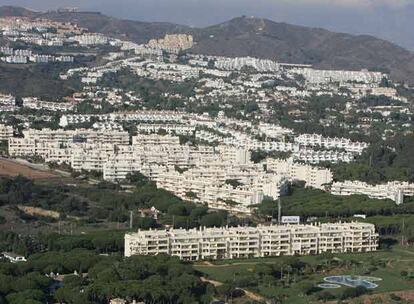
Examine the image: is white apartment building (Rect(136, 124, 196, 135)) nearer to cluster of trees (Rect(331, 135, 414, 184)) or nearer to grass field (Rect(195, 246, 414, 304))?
cluster of trees (Rect(331, 135, 414, 184))

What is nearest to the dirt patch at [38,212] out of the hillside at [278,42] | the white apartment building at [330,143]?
the white apartment building at [330,143]

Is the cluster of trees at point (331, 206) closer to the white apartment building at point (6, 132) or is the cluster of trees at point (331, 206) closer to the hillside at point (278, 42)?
the white apartment building at point (6, 132)

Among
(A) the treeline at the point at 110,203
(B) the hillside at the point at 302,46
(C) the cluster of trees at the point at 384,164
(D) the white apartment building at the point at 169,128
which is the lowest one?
(A) the treeline at the point at 110,203

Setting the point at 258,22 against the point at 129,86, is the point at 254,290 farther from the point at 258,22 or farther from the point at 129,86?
the point at 258,22

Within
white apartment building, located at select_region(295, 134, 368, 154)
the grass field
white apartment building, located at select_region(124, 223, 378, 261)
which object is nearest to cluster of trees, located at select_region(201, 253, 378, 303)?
the grass field

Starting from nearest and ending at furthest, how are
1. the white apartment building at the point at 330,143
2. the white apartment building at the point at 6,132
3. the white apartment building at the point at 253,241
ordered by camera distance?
the white apartment building at the point at 253,241, the white apartment building at the point at 6,132, the white apartment building at the point at 330,143

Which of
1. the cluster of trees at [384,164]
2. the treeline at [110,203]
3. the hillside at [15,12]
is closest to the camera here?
the treeline at [110,203]

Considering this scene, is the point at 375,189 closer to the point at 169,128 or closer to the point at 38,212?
the point at 38,212
